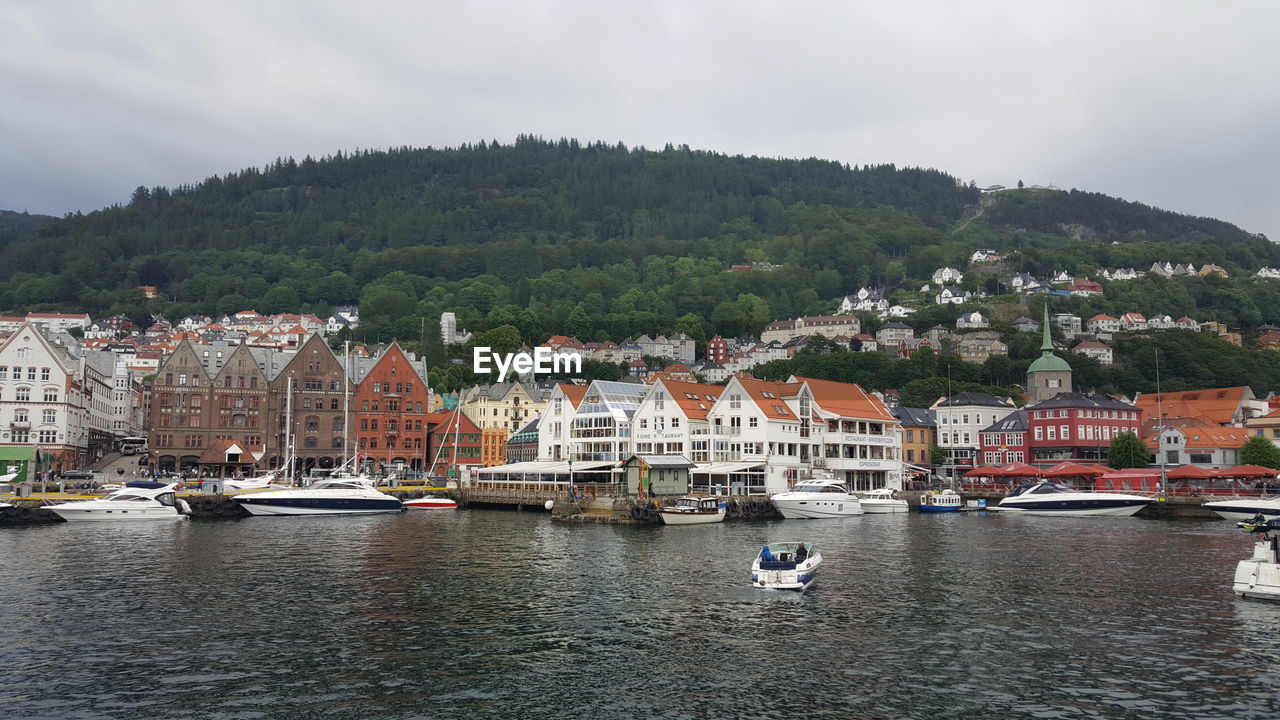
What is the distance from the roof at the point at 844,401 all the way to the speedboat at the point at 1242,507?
3591 cm

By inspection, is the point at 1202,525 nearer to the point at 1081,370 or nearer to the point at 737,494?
the point at 737,494

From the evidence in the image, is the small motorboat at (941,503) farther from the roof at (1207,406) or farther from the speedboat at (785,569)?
the speedboat at (785,569)

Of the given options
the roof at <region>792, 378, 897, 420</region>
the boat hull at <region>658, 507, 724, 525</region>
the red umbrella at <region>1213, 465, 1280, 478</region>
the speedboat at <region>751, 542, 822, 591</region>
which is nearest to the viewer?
the speedboat at <region>751, 542, 822, 591</region>

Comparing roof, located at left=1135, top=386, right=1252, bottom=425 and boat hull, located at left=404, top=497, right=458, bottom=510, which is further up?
roof, located at left=1135, top=386, right=1252, bottom=425

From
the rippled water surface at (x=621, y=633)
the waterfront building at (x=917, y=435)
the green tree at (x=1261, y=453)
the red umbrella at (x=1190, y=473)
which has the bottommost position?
the rippled water surface at (x=621, y=633)

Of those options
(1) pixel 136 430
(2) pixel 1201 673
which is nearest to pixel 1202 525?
(2) pixel 1201 673

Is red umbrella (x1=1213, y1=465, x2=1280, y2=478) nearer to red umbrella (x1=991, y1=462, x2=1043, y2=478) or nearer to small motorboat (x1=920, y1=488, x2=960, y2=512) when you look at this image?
red umbrella (x1=991, y1=462, x2=1043, y2=478)

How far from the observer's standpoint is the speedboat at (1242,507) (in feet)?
230

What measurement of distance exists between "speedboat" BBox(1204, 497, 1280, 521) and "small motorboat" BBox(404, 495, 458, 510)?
66.6 meters

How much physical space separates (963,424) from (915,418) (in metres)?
6.42

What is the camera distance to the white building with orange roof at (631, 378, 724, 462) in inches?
3787

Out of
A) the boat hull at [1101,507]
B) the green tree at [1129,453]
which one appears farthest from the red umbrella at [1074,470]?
the boat hull at [1101,507]

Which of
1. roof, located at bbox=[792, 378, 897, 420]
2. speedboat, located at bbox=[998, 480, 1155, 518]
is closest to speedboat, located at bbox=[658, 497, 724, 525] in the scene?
roof, located at bbox=[792, 378, 897, 420]

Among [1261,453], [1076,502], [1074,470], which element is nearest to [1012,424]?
[1074,470]
